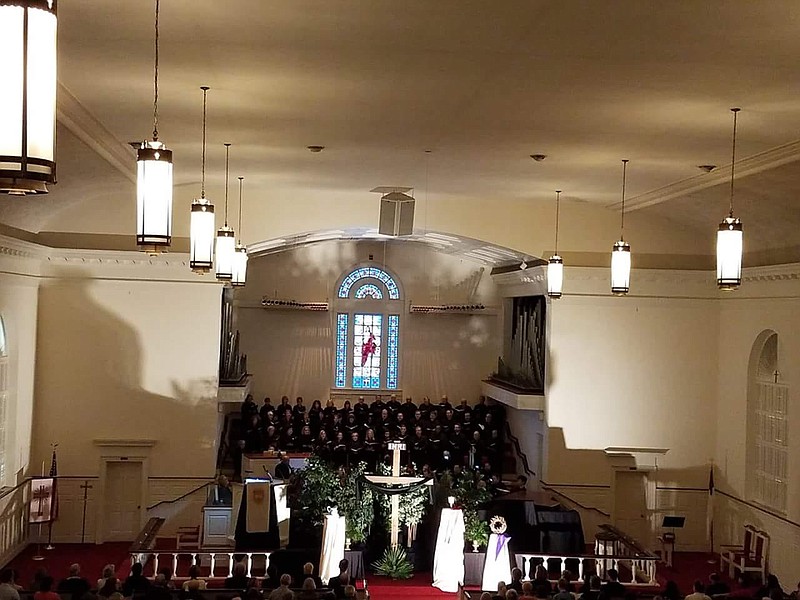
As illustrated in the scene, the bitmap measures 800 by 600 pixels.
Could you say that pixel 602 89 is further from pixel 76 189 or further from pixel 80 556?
pixel 80 556

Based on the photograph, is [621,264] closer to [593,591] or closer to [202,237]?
[593,591]

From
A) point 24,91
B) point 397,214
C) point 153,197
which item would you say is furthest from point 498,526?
point 24,91

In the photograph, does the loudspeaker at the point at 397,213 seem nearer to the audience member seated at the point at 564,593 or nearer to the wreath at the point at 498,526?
the wreath at the point at 498,526

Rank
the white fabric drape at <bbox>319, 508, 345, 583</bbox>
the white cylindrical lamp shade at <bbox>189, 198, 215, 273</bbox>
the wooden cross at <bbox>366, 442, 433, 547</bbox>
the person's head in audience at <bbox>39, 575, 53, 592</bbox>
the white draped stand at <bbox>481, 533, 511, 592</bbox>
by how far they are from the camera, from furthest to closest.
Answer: the wooden cross at <bbox>366, 442, 433, 547</bbox>
the white draped stand at <bbox>481, 533, 511, 592</bbox>
the white fabric drape at <bbox>319, 508, 345, 583</bbox>
the person's head in audience at <bbox>39, 575, 53, 592</bbox>
the white cylindrical lamp shade at <bbox>189, 198, 215, 273</bbox>

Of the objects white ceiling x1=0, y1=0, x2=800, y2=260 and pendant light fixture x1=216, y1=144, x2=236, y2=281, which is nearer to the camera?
white ceiling x1=0, y1=0, x2=800, y2=260

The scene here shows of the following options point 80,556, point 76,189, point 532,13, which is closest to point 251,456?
point 80,556

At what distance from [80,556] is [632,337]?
11.8m

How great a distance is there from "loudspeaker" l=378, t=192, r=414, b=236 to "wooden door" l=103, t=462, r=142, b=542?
291 inches

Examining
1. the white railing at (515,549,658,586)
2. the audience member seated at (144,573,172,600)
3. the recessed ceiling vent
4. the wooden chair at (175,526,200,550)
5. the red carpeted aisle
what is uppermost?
the recessed ceiling vent

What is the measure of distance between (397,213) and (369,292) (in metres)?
11.1

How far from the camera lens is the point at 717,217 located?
17.7 meters

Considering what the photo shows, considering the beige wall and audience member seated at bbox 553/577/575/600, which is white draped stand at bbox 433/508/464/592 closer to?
audience member seated at bbox 553/577/575/600

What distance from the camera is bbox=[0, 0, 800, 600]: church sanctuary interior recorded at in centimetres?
978

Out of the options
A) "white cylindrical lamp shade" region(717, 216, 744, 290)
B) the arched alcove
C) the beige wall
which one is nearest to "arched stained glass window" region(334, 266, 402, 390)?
the beige wall
